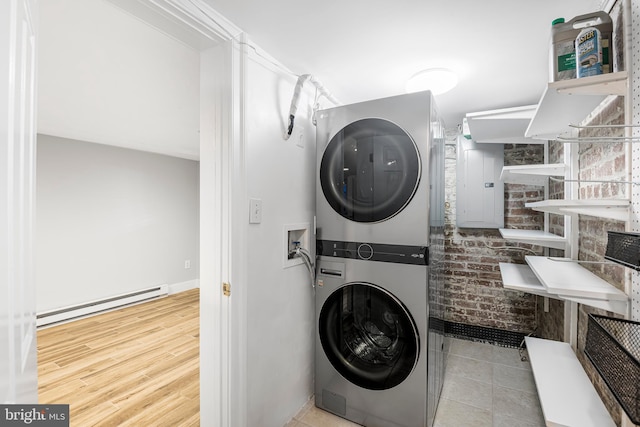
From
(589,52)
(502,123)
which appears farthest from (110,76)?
(502,123)

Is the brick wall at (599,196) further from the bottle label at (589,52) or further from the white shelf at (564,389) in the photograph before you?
the bottle label at (589,52)

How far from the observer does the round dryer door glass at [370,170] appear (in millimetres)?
1661

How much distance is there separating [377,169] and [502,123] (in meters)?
1.03

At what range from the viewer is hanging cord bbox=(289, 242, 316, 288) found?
187cm

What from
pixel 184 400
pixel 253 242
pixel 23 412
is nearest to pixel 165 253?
pixel 184 400

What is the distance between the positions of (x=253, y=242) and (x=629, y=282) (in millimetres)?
1536

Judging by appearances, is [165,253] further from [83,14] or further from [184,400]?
[83,14]

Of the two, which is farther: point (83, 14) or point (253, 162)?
point (253, 162)

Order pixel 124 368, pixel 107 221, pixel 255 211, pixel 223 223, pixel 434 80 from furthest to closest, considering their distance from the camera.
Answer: pixel 107 221
pixel 124 368
pixel 434 80
pixel 255 211
pixel 223 223

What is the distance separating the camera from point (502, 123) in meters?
2.06

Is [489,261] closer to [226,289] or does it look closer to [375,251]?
[375,251]

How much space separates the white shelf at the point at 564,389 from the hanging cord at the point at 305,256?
1238 millimetres

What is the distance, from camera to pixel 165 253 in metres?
4.71

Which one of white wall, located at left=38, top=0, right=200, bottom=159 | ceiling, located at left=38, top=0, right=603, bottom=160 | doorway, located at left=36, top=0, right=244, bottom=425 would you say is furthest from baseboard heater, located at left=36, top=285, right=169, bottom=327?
doorway, located at left=36, top=0, right=244, bottom=425
